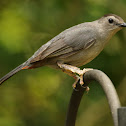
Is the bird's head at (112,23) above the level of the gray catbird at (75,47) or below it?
above

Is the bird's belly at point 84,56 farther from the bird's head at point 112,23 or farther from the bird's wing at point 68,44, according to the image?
the bird's head at point 112,23

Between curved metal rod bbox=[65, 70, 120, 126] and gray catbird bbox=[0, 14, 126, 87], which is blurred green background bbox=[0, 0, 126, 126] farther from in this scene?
curved metal rod bbox=[65, 70, 120, 126]

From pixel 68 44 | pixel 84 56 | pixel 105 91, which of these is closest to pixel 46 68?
pixel 68 44

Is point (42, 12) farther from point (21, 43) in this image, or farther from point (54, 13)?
point (21, 43)

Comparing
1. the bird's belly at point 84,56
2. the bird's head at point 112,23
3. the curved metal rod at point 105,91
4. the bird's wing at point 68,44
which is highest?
the bird's head at point 112,23

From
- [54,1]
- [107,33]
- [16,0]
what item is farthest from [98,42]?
[16,0]

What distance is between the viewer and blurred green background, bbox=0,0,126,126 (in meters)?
5.59

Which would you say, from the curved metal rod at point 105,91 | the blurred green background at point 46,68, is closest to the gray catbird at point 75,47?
the curved metal rod at point 105,91

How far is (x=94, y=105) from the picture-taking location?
5.75m

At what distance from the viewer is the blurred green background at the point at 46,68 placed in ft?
18.4

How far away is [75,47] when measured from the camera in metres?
4.43

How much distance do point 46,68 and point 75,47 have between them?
1505 millimetres

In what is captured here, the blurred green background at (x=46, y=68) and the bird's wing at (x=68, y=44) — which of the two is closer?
the bird's wing at (x=68, y=44)

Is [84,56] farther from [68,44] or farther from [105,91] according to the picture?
[105,91]
